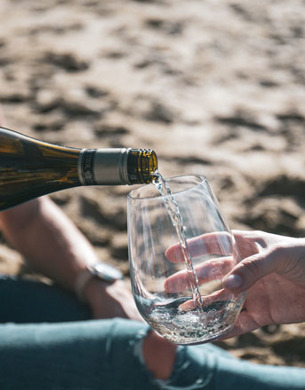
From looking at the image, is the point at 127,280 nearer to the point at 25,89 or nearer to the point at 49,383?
the point at 49,383

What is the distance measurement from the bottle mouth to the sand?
39.8 inches

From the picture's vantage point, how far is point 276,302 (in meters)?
1.17

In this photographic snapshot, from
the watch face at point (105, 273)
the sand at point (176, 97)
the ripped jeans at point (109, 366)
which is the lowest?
the sand at point (176, 97)

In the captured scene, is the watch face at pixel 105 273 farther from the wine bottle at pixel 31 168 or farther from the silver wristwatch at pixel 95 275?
the wine bottle at pixel 31 168

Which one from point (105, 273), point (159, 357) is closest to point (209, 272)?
point (159, 357)

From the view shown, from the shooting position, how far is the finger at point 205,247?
96 centimetres

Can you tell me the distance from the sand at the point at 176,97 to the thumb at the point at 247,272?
90cm

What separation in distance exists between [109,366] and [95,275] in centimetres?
37

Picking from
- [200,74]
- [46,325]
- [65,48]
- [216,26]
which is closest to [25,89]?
[65,48]

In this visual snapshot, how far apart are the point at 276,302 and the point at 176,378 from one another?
251mm

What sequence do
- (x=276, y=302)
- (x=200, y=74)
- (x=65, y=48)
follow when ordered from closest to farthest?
(x=276, y=302) → (x=200, y=74) → (x=65, y=48)

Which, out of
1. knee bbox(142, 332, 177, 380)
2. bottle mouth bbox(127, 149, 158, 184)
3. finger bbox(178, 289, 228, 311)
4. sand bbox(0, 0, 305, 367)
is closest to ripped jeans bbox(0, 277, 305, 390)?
knee bbox(142, 332, 177, 380)

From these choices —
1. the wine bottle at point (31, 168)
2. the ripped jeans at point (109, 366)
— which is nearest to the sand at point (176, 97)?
the ripped jeans at point (109, 366)

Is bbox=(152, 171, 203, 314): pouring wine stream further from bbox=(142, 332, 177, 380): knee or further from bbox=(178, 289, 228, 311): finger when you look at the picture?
bbox=(142, 332, 177, 380): knee
